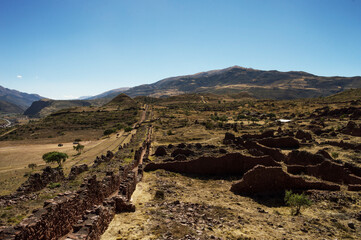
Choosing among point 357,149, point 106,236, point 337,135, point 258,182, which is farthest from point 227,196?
point 337,135

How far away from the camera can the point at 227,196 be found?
16.6 metres

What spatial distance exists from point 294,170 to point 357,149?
14917mm

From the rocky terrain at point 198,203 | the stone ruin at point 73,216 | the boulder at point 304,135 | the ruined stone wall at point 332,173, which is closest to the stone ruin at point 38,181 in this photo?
the rocky terrain at point 198,203

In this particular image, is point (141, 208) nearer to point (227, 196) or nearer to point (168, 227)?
point (168, 227)

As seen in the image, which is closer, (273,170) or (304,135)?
(273,170)

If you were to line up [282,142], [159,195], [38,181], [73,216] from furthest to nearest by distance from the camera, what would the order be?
[282,142] < [38,181] < [159,195] < [73,216]

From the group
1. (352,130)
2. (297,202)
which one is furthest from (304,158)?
(352,130)

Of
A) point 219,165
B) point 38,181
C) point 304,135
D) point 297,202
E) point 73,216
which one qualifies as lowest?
point 38,181

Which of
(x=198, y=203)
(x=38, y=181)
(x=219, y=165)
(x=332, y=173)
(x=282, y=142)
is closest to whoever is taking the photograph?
(x=198, y=203)

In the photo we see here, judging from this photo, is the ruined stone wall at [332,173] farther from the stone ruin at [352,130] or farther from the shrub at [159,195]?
the stone ruin at [352,130]

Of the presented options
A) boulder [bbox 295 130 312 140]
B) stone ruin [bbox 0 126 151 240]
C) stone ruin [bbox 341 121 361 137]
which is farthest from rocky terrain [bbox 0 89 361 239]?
stone ruin [bbox 341 121 361 137]

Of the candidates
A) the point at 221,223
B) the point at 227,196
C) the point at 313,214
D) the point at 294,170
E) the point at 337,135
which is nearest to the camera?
the point at 221,223

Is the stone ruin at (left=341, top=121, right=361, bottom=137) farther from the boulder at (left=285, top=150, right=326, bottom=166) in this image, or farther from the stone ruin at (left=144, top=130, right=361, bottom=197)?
the boulder at (left=285, top=150, right=326, bottom=166)

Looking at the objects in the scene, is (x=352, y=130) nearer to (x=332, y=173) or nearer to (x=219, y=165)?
(x=332, y=173)
